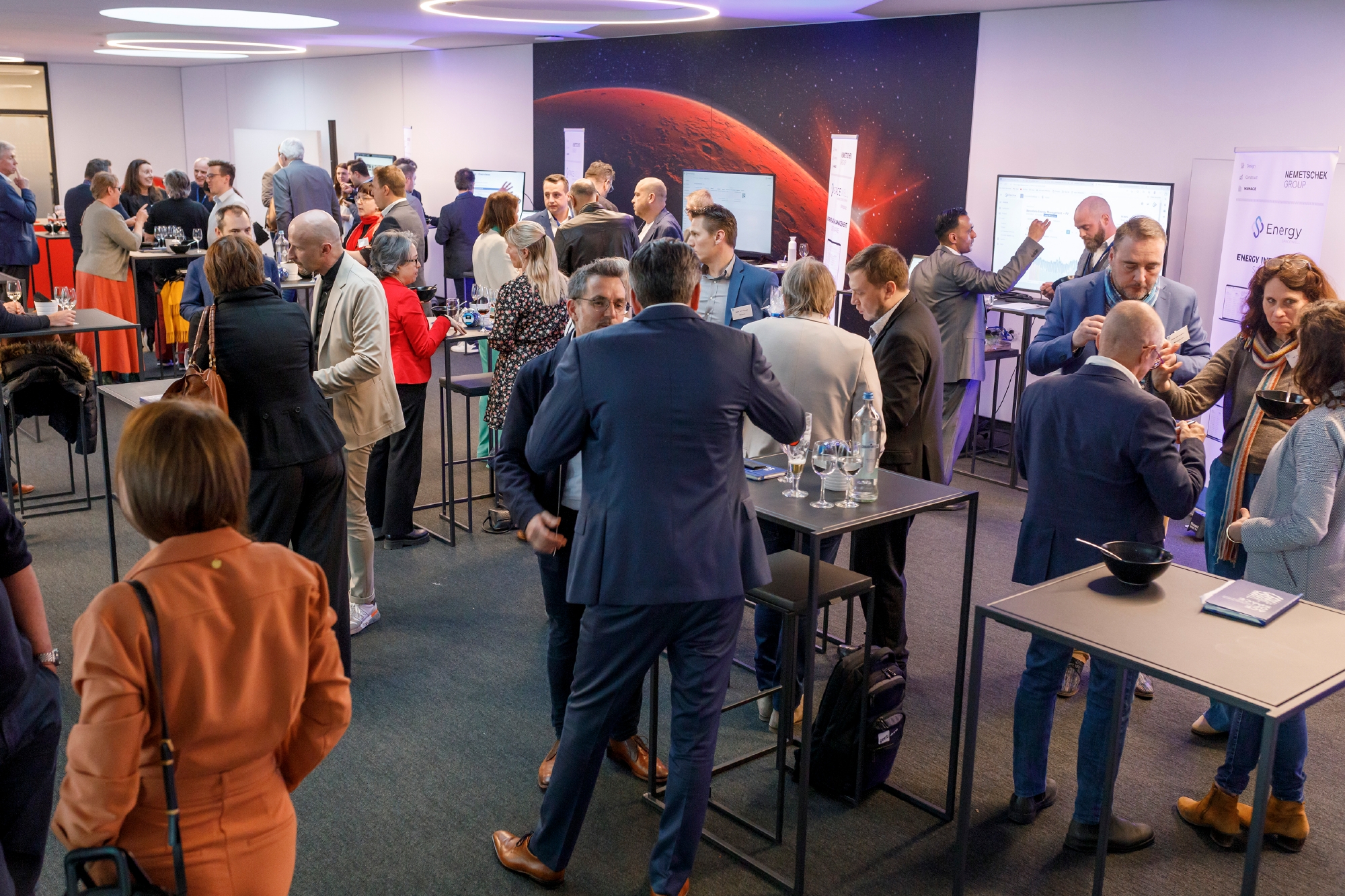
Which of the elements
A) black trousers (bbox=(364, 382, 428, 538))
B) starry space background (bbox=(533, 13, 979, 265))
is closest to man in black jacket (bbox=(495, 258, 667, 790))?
black trousers (bbox=(364, 382, 428, 538))

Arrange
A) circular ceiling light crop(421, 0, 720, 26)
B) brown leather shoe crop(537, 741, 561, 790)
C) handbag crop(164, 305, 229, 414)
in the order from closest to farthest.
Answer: handbag crop(164, 305, 229, 414) < brown leather shoe crop(537, 741, 561, 790) < circular ceiling light crop(421, 0, 720, 26)

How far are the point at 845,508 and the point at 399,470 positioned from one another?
2759 mm

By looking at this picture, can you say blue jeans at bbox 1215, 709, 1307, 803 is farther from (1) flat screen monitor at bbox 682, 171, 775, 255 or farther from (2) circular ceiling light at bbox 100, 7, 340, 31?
(2) circular ceiling light at bbox 100, 7, 340, 31

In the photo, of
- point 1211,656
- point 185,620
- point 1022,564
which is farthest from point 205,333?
point 1211,656

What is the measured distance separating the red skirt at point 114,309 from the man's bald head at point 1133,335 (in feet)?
23.0

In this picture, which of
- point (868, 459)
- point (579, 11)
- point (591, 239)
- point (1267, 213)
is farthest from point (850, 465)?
point (579, 11)

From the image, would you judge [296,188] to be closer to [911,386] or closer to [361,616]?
[361,616]

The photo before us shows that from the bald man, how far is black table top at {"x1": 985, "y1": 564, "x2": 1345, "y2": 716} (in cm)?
399

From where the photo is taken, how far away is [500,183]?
36.4 feet

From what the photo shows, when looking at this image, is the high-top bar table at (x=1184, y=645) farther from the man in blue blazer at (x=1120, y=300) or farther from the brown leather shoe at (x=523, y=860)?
the man in blue blazer at (x=1120, y=300)

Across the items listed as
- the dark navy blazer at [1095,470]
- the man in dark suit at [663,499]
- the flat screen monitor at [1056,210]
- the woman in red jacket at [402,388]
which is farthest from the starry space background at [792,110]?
the man in dark suit at [663,499]

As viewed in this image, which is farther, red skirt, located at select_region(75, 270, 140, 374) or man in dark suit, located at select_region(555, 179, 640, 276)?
red skirt, located at select_region(75, 270, 140, 374)

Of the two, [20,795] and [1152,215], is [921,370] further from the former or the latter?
[1152,215]

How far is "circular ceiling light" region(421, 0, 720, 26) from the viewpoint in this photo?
7207 millimetres
